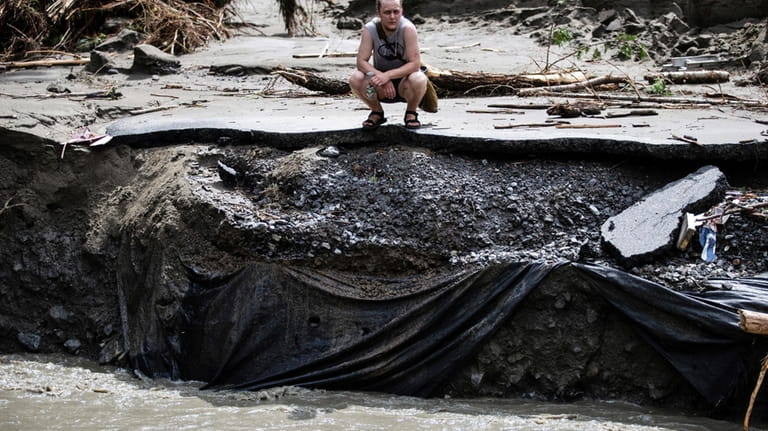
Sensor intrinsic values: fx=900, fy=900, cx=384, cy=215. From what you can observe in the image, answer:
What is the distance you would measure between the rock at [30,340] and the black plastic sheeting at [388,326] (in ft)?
2.58

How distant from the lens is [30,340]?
611 centimetres

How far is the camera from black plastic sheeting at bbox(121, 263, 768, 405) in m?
4.69

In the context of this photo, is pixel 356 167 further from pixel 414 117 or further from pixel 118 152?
pixel 118 152

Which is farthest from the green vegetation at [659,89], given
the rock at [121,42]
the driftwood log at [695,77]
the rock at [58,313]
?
the rock at [121,42]

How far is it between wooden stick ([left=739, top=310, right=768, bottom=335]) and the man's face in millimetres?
2677

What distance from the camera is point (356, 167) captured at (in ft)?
19.2

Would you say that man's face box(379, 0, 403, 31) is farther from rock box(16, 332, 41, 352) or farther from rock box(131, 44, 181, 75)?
rock box(131, 44, 181, 75)

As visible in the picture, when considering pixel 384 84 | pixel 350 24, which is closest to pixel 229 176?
pixel 384 84

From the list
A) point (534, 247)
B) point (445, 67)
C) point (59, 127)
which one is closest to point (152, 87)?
point (59, 127)

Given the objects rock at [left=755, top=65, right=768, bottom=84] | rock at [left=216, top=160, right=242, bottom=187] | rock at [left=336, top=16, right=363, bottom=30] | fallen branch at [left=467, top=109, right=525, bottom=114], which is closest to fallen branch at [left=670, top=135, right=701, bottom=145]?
fallen branch at [left=467, top=109, right=525, bottom=114]

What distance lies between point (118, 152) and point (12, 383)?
72.2 inches

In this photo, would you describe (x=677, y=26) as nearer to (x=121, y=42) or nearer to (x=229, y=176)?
(x=121, y=42)

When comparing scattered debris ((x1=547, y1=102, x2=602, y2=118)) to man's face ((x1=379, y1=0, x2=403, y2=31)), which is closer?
man's face ((x1=379, y1=0, x2=403, y2=31))

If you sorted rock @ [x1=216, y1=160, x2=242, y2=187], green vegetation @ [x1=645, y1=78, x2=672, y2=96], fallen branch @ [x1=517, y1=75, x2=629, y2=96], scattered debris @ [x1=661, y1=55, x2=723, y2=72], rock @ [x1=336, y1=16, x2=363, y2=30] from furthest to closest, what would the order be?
rock @ [x1=336, y1=16, x2=363, y2=30], scattered debris @ [x1=661, y1=55, x2=723, y2=72], fallen branch @ [x1=517, y1=75, x2=629, y2=96], green vegetation @ [x1=645, y1=78, x2=672, y2=96], rock @ [x1=216, y1=160, x2=242, y2=187]
